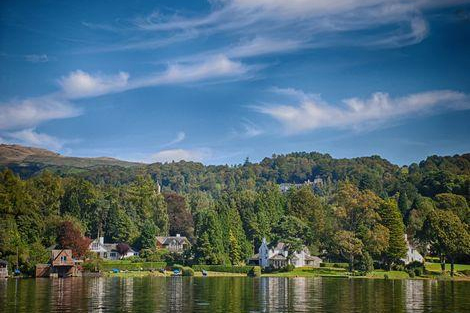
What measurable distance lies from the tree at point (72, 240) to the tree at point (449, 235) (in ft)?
204

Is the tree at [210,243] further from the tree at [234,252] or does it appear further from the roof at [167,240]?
the roof at [167,240]

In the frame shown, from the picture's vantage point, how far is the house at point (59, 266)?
92.9 metres

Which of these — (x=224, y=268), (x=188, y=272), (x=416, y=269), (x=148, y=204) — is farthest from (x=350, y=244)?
(x=148, y=204)

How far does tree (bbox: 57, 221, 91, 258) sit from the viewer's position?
10575 centimetres

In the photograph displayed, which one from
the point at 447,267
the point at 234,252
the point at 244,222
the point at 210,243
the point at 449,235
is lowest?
the point at 447,267

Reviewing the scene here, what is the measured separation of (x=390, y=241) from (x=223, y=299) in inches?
2518

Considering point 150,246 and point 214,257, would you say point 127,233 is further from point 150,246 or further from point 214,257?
point 214,257

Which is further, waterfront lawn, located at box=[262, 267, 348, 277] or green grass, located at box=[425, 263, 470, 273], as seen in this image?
green grass, located at box=[425, 263, 470, 273]

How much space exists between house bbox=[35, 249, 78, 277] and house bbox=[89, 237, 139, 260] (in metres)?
35.5

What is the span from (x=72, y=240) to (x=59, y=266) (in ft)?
39.6

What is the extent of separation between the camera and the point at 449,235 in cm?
9612

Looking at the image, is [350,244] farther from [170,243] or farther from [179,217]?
[179,217]

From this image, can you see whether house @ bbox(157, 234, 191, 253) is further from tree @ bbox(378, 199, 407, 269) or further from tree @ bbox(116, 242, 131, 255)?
tree @ bbox(378, 199, 407, 269)

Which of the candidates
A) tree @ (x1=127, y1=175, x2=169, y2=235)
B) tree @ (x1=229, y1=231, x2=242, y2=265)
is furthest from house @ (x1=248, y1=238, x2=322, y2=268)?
tree @ (x1=127, y1=175, x2=169, y2=235)
